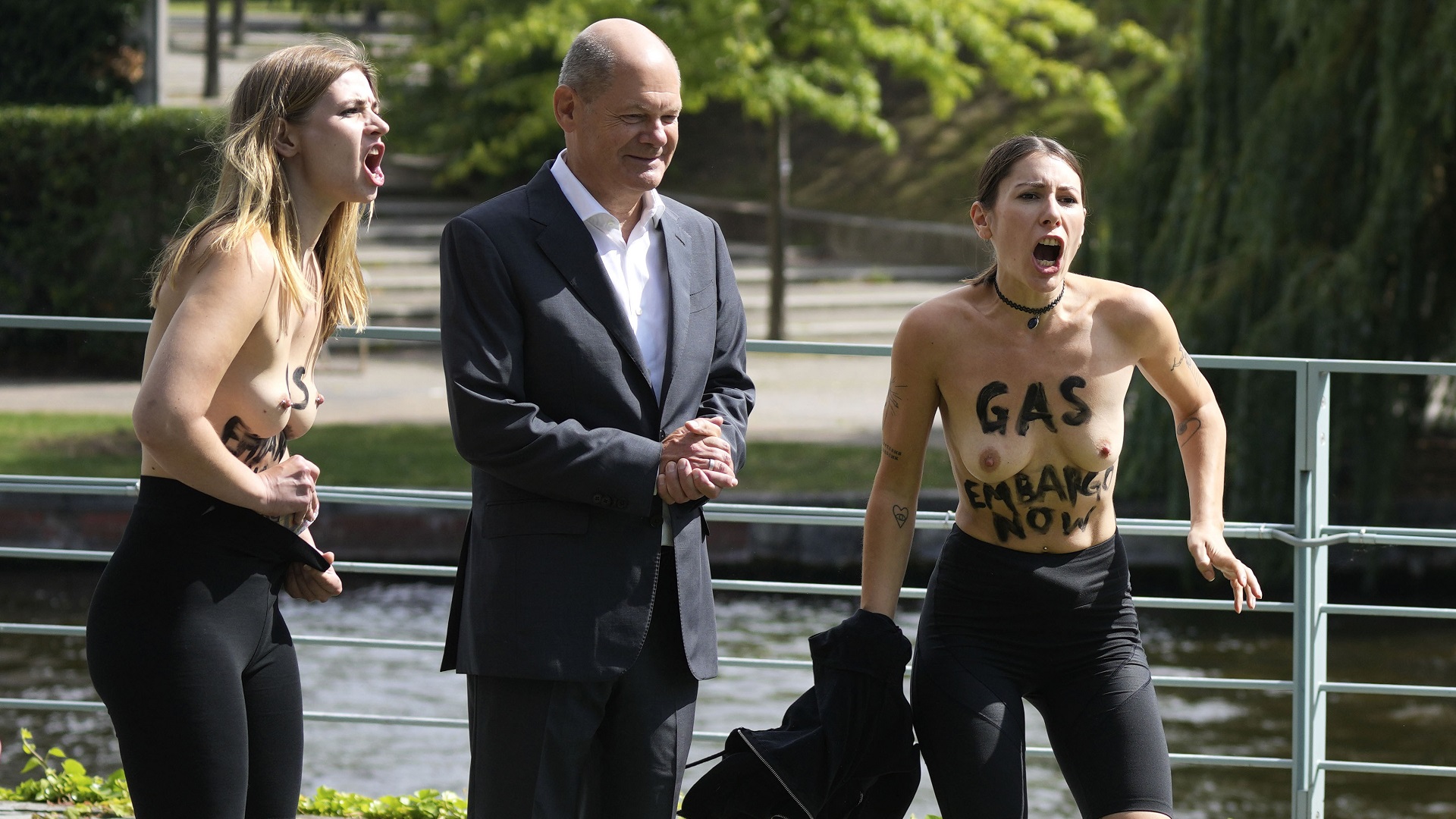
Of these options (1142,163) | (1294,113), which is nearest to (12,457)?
(1142,163)

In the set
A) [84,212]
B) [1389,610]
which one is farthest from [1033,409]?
[84,212]

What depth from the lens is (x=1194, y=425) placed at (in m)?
3.19

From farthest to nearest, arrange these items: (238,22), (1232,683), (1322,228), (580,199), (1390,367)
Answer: (238,22) < (1322,228) < (1232,683) < (1390,367) < (580,199)

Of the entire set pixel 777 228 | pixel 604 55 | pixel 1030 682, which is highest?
pixel 604 55

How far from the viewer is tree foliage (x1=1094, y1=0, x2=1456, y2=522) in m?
9.33

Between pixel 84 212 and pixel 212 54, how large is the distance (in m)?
11.6

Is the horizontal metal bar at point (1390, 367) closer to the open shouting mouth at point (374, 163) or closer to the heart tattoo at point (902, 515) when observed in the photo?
the heart tattoo at point (902, 515)

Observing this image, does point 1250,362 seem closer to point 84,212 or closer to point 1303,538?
point 1303,538

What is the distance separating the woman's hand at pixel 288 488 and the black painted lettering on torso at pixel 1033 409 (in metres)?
1.30

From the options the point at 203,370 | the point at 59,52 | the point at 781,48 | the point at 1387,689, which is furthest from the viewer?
the point at 59,52

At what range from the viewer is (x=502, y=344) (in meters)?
2.75

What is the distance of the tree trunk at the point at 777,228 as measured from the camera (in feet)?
56.0

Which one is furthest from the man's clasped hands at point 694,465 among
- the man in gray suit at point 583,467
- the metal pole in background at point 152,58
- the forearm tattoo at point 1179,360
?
the metal pole in background at point 152,58

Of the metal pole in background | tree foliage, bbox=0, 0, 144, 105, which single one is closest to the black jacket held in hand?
the metal pole in background
